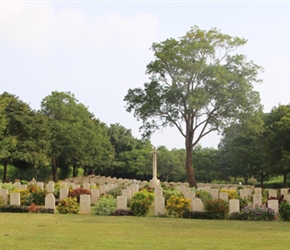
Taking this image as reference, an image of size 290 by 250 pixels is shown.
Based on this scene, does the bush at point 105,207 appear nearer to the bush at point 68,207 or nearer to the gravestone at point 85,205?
the gravestone at point 85,205

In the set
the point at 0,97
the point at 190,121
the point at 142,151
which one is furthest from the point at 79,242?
the point at 142,151

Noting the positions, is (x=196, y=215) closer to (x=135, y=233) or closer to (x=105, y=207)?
(x=105, y=207)

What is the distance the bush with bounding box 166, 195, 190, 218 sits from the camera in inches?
760

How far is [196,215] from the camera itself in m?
18.9

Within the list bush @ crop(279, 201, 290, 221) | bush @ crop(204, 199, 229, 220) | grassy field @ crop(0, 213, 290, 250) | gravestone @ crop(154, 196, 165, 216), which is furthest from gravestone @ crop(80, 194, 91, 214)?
bush @ crop(279, 201, 290, 221)

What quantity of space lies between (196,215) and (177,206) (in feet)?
2.84

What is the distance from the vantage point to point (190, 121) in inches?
1623

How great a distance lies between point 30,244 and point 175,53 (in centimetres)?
3080

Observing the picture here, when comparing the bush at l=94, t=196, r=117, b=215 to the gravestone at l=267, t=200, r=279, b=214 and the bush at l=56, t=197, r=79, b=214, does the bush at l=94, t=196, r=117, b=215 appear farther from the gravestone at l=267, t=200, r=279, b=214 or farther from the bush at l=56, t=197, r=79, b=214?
the gravestone at l=267, t=200, r=279, b=214

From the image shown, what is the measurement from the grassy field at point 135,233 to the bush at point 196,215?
1203 millimetres

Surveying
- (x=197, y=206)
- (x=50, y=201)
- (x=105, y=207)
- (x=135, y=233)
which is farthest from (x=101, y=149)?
(x=135, y=233)

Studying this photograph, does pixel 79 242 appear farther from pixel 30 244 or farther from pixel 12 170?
pixel 12 170

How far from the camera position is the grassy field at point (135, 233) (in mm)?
11562

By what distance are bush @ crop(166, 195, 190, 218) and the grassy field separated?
5.07 ft
